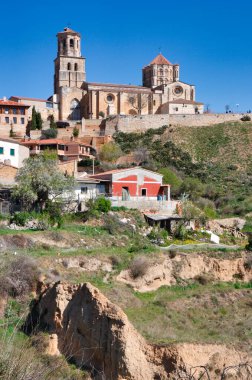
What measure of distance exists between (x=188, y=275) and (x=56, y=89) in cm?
5398

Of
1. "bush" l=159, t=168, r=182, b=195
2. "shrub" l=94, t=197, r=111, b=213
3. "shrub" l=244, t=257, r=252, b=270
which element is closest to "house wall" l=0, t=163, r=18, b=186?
"shrub" l=94, t=197, r=111, b=213

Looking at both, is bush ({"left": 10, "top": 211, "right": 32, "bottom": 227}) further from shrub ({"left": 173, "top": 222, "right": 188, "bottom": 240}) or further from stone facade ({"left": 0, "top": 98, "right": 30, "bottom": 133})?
stone facade ({"left": 0, "top": 98, "right": 30, "bottom": 133})

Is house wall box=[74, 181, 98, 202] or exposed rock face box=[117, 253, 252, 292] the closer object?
exposed rock face box=[117, 253, 252, 292]

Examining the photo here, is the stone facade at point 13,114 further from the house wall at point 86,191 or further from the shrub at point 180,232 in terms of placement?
the shrub at point 180,232

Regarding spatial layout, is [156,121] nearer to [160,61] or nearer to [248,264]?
[160,61]

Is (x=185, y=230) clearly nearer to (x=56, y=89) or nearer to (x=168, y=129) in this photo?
(x=168, y=129)

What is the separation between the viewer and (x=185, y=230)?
1395 inches

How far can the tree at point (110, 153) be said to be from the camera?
184ft

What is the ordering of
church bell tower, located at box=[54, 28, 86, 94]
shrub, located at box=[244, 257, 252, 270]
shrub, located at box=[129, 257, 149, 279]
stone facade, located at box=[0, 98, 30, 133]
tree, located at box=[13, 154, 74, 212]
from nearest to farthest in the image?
shrub, located at box=[129, 257, 149, 279]
shrub, located at box=[244, 257, 252, 270]
tree, located at box=[13, 154, 74, 212]
stone facade, located at box=[0, 98, 30, 133]
church bell tower, located at box=[54, 28, 86, 94]

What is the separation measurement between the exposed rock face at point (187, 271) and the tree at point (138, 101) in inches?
1866

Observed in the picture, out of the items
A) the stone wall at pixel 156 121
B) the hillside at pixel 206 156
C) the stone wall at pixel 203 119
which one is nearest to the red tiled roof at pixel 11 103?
the stone wall at pixel 156 121

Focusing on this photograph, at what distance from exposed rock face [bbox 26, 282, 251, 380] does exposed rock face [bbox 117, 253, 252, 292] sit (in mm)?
6605

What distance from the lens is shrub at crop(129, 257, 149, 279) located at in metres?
27.7

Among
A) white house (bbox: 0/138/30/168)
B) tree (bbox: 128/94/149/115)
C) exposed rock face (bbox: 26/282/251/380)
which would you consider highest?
tree (bbox: 128/94/149/115)
